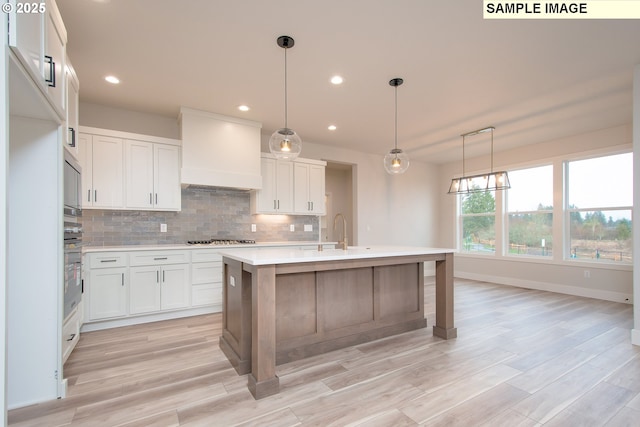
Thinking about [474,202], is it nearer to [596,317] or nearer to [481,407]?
[596,317]

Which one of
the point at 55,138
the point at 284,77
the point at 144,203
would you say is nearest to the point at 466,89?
the point at 284,77

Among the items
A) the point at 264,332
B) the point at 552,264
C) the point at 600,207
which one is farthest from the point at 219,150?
the point at 600,207

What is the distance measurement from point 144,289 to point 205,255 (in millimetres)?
803

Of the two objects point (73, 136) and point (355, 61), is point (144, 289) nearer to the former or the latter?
point (73, 136)

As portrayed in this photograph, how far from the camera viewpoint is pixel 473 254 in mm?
6816

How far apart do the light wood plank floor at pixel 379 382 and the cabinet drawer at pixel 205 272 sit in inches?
Answer: 28.2

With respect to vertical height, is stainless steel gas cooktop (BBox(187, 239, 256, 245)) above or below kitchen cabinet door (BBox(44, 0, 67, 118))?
below

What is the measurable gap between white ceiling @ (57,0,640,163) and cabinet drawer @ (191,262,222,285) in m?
2.12

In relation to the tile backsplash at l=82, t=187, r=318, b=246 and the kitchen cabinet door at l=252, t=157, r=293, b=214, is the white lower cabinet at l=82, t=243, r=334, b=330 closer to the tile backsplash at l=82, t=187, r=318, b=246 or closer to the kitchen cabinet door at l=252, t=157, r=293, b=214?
the tile backsplash at l=82, t=187, r=318, b=246

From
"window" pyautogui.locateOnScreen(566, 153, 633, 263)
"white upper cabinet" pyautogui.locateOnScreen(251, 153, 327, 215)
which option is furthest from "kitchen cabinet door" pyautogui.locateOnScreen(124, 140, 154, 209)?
"window" pyautogui.locateOnScreen(566, 153, 633, 263)

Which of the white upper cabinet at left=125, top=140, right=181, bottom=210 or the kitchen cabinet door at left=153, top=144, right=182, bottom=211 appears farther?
the kitchen cabinet door at left=153, top=144, right=182, bottom=211

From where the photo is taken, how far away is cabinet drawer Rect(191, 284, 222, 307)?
158 inches

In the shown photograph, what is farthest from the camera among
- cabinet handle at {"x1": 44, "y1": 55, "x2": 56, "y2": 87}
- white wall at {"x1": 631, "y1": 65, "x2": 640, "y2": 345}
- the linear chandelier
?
the linear chandelier

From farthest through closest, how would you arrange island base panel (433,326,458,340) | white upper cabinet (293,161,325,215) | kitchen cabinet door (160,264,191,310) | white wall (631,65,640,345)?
white upper cabinet (293,161,325,215) < kitchen cabinet door (160,264,191,310) < island base panel (433,326,458,340) < white wall (631,65,640,345)
